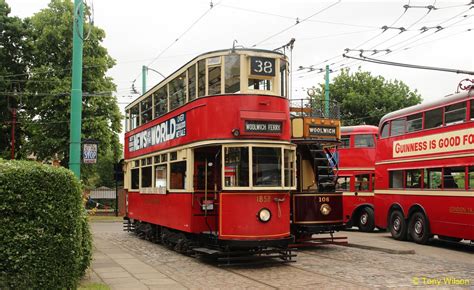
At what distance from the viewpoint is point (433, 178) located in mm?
16266

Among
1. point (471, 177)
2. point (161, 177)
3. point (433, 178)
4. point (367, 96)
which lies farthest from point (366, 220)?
point (367, 96)

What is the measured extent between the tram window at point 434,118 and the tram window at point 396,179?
2.09m

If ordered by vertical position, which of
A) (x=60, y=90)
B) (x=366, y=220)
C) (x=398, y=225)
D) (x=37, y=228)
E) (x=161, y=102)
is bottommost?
(x=366, y=220)

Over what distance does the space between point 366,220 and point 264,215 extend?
12.0 meters

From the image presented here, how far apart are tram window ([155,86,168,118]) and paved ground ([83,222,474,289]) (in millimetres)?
3922

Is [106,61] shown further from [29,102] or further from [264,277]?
[264,277]

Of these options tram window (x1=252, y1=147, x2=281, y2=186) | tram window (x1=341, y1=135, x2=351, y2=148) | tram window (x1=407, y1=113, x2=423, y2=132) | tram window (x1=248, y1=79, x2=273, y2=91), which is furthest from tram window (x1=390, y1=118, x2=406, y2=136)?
tram window (x1=252, y1=147, x2=281, y2=186)

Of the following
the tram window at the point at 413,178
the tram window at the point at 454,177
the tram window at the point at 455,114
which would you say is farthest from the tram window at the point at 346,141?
the tram window at the point at 454,177

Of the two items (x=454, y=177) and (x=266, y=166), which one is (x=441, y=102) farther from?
(x=266, y=166)

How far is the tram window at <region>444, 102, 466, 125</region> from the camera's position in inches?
595

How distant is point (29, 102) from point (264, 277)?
2502cm

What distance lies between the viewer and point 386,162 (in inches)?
746

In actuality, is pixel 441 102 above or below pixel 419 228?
above

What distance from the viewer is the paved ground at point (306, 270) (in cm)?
973
